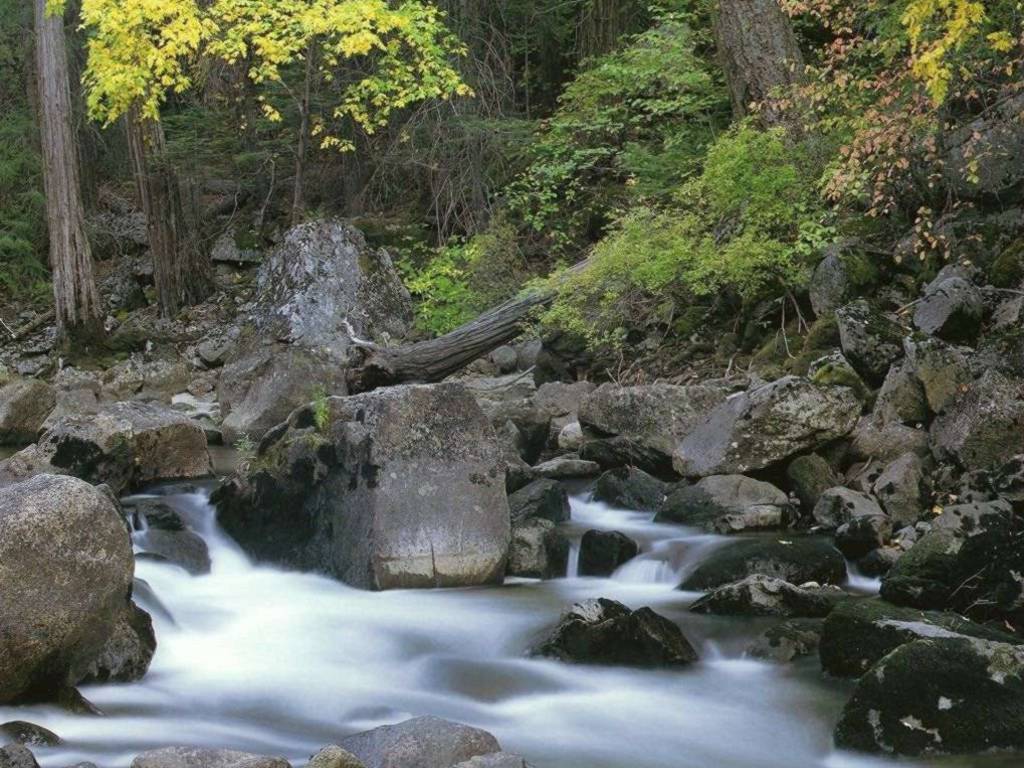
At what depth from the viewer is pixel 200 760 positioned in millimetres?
4742

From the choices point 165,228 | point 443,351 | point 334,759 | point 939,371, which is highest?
point 165,228

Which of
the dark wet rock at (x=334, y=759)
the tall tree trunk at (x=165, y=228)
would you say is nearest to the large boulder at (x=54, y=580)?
the dark wet rock at (x=334, y=759)

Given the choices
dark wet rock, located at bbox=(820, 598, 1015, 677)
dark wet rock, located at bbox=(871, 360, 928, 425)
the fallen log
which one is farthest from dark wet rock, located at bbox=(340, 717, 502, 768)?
the fallen log

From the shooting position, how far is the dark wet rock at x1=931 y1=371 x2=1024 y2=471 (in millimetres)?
8773

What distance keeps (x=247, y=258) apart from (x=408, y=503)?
15871mm

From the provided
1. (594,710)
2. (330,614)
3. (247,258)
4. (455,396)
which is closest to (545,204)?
(247,258)

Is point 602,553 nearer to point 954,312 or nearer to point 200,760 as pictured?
point 954,312

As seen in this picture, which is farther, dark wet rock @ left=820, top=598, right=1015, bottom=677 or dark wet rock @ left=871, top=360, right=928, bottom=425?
dark wet rock @ left=871, top=360, right=928, bottom=425

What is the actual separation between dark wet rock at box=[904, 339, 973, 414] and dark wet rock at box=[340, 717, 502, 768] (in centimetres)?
558

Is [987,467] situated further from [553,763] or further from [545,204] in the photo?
[545,204]

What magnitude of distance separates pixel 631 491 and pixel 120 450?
170 inches

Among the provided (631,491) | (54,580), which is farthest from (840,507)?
(54,580)

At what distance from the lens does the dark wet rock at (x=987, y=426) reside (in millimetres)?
8773

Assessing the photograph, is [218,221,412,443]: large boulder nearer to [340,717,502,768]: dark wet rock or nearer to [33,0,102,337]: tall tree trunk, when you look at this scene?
[33,0,102,337]: tall tree trunk
